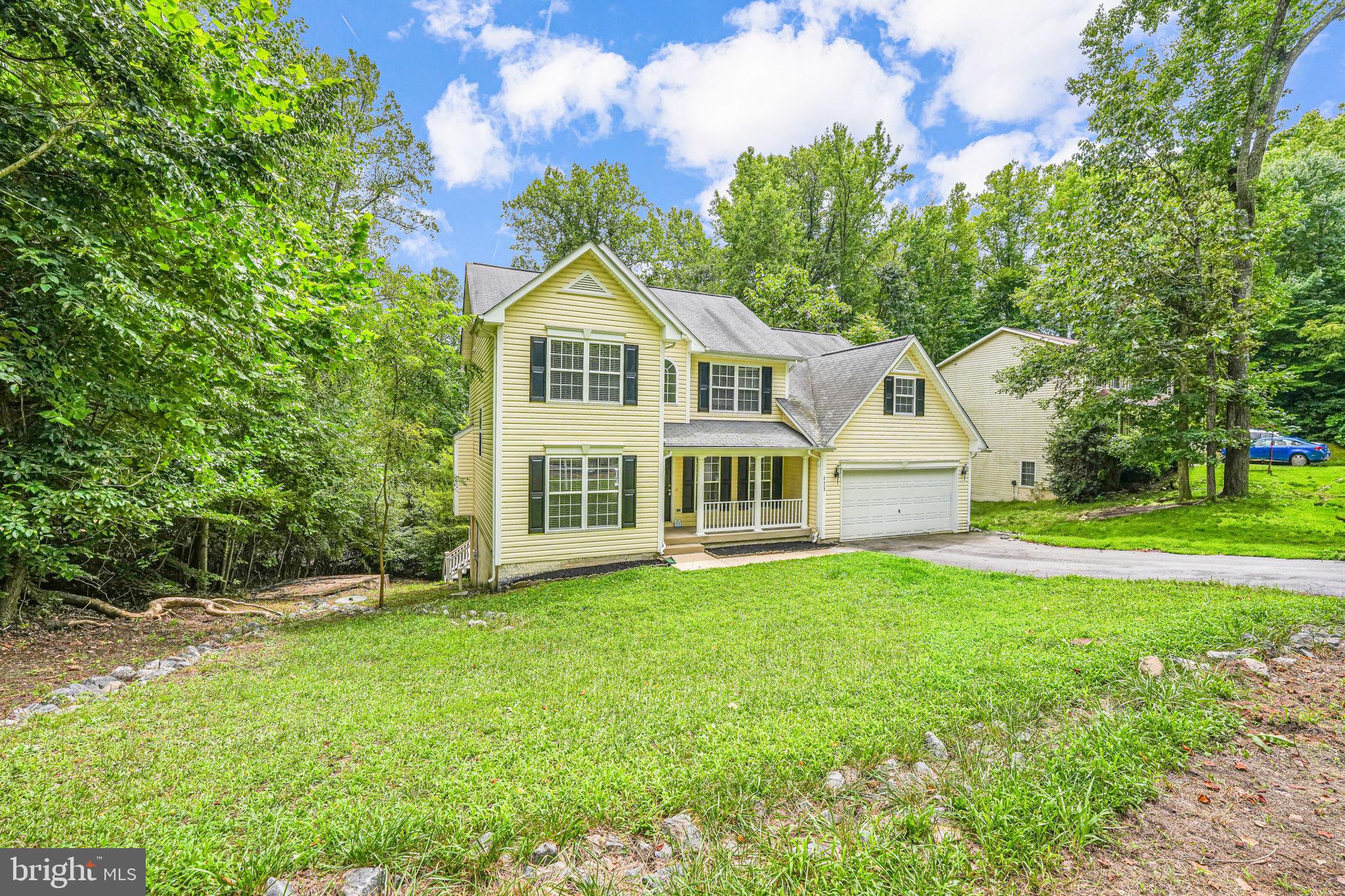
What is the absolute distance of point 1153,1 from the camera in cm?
1482

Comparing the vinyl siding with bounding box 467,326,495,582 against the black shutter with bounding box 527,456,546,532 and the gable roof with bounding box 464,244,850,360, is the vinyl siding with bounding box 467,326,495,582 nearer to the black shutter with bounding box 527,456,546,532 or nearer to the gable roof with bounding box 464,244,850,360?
the black shutter with bounding box 527,456,546,532

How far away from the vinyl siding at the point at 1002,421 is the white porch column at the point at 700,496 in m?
13.7

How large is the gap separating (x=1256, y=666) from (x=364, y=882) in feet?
24.3

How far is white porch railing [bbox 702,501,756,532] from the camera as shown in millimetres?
14406

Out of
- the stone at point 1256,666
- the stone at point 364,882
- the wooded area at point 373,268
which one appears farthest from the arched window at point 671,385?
the stone at point 364,882

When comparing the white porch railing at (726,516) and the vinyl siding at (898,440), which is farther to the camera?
the vinyl siding at (898,440)

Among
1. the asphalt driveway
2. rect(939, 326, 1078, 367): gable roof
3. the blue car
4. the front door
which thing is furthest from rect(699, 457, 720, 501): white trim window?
the blue car

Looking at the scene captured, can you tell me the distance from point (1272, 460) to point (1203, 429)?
1364cm

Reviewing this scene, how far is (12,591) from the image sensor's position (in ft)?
22.8

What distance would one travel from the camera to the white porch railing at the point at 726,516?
47.3 feet

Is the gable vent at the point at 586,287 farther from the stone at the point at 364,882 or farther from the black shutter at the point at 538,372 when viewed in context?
the stone at the point at 364,882

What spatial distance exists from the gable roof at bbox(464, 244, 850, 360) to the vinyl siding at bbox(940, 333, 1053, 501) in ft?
24.2

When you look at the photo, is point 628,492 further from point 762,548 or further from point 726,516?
point 762,548

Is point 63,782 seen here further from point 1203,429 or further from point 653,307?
point 1203,429
